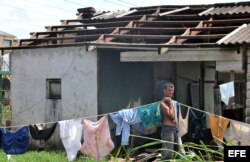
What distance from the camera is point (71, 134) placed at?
32.1 feet

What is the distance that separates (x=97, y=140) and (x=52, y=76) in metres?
3.72

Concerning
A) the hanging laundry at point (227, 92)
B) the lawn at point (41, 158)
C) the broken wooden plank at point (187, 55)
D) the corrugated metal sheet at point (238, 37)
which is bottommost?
the lawn at point (41, 158)

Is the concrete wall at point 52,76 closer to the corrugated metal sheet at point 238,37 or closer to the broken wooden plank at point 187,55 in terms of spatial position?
the broken wooden plank at point 187,55

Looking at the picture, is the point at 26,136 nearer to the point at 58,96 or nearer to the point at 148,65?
the point at 58,96

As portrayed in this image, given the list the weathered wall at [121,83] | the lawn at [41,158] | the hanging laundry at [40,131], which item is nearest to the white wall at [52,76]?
the weathered wall at [121,83]

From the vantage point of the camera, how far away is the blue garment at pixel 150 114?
9961 mm

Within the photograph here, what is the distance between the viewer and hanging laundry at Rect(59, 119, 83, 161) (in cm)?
977

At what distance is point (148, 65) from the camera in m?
13.1

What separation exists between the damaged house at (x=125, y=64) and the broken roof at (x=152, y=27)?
0.03 metres

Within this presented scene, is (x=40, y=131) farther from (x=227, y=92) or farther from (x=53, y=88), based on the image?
(x=227, y=92)

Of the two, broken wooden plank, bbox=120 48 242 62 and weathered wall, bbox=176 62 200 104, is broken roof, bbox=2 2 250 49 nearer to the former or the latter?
broken wooden plank, bbox=120 48 242 62

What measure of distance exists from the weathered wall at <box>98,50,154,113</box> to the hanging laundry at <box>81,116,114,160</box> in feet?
6.80

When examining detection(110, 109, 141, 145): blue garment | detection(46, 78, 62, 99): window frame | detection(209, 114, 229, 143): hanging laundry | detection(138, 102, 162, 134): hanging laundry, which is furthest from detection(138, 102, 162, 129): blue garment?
detection(46, 78, 62, 99): window frame

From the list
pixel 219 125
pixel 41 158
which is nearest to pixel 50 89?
pixel 41 158
